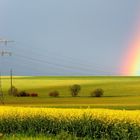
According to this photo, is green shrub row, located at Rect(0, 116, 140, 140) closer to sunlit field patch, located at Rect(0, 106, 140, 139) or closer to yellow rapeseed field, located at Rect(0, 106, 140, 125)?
sunlit field patch, located at Rect(0, 106, 140, 139)

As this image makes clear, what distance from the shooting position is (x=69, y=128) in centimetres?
2414

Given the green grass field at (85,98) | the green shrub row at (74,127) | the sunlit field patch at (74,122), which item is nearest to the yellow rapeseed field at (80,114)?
the sunlit field patch at (74,122)

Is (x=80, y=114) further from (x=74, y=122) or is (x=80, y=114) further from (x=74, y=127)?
(x=74, y=127)

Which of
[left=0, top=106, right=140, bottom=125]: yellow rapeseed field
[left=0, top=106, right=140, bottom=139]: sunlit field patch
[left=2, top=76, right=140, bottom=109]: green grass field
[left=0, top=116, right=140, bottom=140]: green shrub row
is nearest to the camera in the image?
[left=0, top=116, right=140, bottom=140]: green shrub row

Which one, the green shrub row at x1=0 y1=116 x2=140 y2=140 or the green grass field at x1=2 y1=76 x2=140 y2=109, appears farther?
the green grass field at x1=2 y1=76 x2=140 y2=109

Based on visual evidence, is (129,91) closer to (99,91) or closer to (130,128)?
(99,91)

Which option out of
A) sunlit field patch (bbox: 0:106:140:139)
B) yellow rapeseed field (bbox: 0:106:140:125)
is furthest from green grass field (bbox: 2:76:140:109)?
sunlit field patch (bbox: 0:106:140:139)

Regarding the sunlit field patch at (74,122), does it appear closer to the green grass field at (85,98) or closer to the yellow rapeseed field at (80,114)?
the yellow rapeseed field at (80,114)

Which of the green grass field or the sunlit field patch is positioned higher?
the green grass field

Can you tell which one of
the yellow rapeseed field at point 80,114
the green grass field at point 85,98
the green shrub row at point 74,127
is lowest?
the green shrub row at point 74,127

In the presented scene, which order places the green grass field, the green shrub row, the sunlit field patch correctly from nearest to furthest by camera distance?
the green shrub row → the sunlit field patch → the green grass field

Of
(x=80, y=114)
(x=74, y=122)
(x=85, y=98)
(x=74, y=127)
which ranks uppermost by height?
(x=85, y=98)

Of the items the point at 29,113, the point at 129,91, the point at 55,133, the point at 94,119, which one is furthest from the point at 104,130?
the point at 129,91

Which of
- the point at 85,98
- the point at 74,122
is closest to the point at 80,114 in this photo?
Answer: the point at 74,122
